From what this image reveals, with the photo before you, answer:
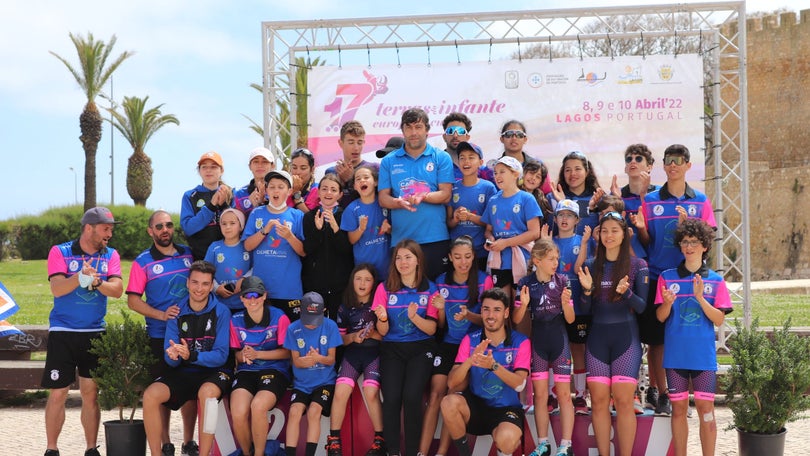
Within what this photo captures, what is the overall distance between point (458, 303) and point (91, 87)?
92.4 ft

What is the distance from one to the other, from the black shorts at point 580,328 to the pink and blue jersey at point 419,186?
3.95ft

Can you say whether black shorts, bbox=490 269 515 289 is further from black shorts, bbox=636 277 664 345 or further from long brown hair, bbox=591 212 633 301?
black shorts, bbox=636 277 664 345

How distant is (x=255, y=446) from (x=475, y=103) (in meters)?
5.29

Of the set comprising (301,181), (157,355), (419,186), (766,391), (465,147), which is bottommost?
(766,391)

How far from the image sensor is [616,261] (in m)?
5.68

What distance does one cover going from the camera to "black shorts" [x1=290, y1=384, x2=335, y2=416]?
577cm

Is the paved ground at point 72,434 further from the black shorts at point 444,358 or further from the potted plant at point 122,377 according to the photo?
the black shorts at point 444,358

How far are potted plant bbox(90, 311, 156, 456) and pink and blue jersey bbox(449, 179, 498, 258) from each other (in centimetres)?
268

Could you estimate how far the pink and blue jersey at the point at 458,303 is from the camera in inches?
231

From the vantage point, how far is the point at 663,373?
6.43m

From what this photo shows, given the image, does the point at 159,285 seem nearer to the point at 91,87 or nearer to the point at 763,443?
the point at 763,443

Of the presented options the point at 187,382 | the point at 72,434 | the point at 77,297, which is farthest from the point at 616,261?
the point at 72,434

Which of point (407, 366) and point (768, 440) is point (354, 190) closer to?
point (407, 366)

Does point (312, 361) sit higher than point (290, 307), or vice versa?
point (290, 307)
